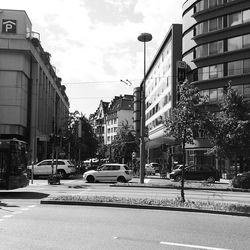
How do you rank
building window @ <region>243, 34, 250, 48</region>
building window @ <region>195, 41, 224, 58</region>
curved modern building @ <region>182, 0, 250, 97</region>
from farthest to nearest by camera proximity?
1. building window @ <region>195, 41, 224, 58</region>
2. curved modern building @ <region>182, 0, 250, 97</region>
3. building window @ <region>243, 34, 250, 48</region>

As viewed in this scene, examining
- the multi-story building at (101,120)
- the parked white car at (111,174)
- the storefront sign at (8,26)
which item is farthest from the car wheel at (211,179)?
the multi-story building at (101,120)

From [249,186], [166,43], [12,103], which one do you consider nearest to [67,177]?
[12,103]

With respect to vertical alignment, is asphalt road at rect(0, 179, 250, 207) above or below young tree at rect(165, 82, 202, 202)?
below

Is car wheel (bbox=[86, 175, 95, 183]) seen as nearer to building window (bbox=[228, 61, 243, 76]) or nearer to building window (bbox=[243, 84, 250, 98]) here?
building window (bbox=[243, 84, 250, 98])

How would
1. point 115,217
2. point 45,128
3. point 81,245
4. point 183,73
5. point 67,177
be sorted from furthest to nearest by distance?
point 45,128, point 183,73, point 67,177, point 115,217, point 81,245

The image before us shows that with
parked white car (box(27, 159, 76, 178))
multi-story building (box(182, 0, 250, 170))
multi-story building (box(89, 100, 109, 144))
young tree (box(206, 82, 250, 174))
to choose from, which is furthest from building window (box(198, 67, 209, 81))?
multi-story building (box(89, 100, 109, 144))

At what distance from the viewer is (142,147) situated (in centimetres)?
3284

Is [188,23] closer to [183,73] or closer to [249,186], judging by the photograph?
[183,73]

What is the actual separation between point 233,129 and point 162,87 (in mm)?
42357

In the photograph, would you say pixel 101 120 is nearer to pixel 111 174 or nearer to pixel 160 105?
pixel 160 105

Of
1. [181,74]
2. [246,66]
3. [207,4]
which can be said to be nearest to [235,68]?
[246,66]

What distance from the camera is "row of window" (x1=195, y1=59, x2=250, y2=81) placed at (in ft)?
167

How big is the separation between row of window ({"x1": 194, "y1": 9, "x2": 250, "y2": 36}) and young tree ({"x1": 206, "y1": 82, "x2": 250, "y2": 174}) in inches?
767

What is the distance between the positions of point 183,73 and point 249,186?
31.6 m
